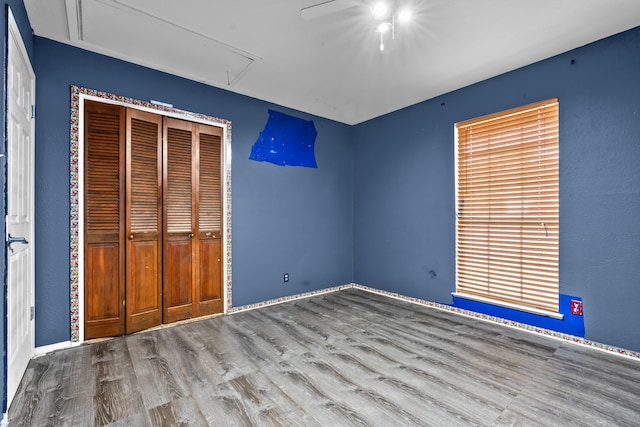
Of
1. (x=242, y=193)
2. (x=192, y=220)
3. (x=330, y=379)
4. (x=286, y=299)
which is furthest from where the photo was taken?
(x=286, y=299)

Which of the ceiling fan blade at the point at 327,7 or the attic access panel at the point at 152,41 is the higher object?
the attic access panel at the point at 152,41

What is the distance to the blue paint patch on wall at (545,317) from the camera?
2717mm

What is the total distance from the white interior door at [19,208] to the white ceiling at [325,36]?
1.84 ft

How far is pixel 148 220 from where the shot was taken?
305 cm

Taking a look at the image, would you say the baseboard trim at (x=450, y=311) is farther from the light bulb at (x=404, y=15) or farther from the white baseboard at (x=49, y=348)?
the light bulb at (x=404, y=15)

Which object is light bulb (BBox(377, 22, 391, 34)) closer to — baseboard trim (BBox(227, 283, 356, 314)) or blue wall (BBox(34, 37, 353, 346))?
blue wall (BBox(34, 37, 353, 346))

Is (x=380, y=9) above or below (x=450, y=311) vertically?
above

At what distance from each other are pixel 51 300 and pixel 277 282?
2.26 m

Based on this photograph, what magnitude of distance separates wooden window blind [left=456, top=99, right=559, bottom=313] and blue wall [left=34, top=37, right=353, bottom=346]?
6.10 feet

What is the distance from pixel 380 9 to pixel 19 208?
113 inches

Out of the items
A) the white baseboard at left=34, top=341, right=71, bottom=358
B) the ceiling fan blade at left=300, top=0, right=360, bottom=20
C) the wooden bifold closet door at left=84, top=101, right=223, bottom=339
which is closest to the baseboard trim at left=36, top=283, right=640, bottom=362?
the white baseboard at left=34, top=341, right=71, bottom=358

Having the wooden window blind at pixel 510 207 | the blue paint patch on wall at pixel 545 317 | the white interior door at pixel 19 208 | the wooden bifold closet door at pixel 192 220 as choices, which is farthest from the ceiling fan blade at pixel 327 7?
the blue paint patch on wall at pixel 545 317

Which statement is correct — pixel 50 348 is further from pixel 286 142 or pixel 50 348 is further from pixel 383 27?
pixel 383 27

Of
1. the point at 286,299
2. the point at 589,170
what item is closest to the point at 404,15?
the point at 589,170
